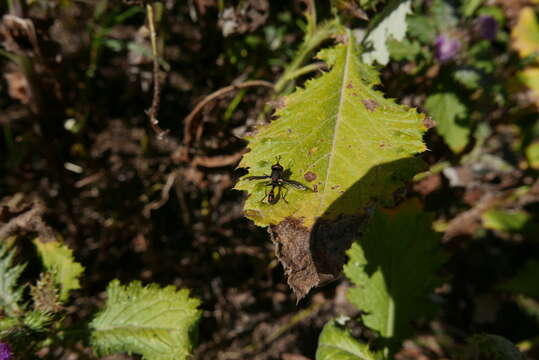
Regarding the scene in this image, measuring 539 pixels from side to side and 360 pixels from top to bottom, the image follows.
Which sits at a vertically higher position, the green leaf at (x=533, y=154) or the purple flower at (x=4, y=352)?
the green leaf at (x=533, y=154)

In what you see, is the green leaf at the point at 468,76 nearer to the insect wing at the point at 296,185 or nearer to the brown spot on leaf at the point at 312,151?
the brown spot on leaf at the point at 312,151

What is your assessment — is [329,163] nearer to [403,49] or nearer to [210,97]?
[210,97]


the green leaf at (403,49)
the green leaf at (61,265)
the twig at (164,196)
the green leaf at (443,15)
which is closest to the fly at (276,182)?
the green leaf at (61,265)

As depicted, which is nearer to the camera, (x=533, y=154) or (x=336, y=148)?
(x=336, y=148)

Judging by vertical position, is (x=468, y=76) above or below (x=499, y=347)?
above

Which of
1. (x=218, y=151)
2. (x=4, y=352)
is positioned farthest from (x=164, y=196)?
(x=4, y=352)

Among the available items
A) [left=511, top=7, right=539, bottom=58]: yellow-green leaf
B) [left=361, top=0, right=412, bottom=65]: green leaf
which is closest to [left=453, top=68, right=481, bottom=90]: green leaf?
[left=361, top=0, right=412, bottom=65]: green leaf
